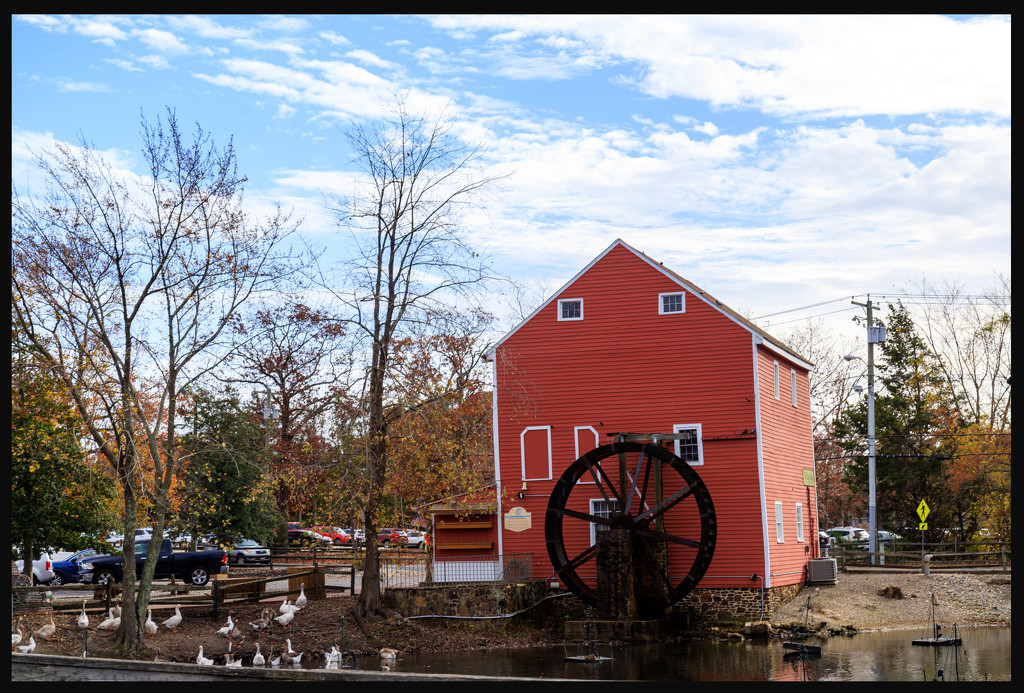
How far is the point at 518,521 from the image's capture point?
28047 millimetres

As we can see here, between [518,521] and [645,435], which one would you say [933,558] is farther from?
[518,521]

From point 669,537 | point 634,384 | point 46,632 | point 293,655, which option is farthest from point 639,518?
point 46,632

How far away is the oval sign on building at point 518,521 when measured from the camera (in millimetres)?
28031

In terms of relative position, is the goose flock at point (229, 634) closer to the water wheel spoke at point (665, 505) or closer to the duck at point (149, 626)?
the duck at point (149, 626)

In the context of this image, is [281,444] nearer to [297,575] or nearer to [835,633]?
[297,575]

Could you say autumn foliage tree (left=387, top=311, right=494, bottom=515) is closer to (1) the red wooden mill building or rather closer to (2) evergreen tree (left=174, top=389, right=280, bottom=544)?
(1) the red wooden mill building

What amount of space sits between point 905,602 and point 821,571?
8.10 feet

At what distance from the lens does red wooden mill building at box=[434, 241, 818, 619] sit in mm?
26484

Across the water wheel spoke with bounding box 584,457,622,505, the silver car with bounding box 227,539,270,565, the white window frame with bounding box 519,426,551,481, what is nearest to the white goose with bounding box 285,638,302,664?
the white window frame with bounding box 519,426,551,481

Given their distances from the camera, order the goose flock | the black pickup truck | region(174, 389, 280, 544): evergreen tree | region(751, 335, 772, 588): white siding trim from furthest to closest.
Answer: region(174, 389, 280, 544): evergreen tree < the black pickup truck < region(751, 335, 772, 588): white siding trim < the goose flock

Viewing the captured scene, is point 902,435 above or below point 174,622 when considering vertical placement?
above

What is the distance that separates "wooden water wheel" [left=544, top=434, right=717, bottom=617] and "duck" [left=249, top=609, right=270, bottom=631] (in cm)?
743

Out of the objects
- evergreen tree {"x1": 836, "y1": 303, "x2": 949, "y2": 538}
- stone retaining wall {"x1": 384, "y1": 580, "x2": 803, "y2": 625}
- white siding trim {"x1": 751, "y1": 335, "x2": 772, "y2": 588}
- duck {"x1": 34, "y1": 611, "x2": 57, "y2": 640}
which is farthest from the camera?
evergreen tree {"x1": 836, "y1": 303, "x2": 949, "y2": 538}

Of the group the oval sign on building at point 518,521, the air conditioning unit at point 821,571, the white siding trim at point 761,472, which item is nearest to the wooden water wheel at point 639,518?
the oval sign on building at point 518,521
